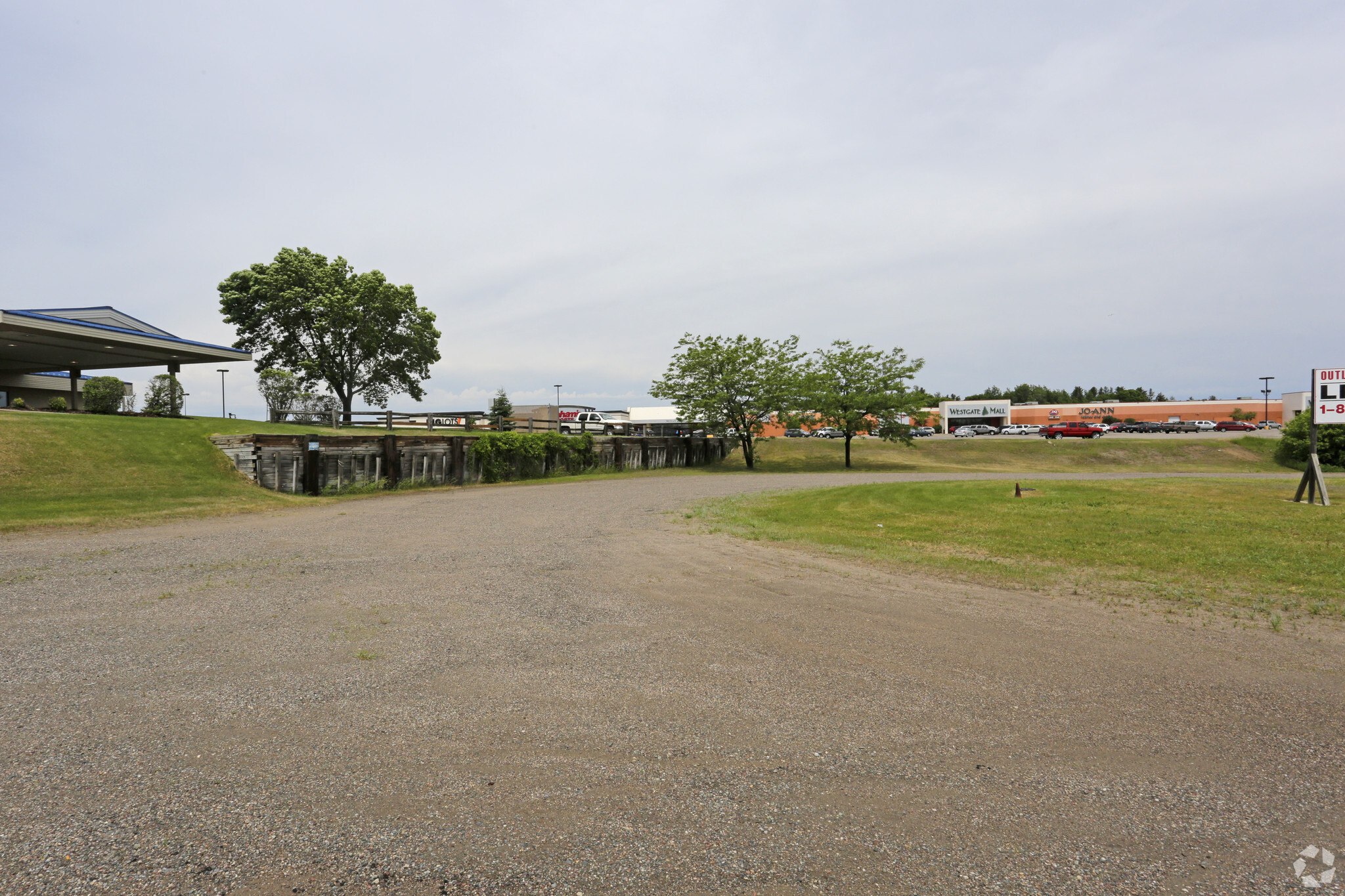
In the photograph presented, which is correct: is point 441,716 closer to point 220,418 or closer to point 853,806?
point 853,806

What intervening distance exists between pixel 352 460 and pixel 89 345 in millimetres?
19451

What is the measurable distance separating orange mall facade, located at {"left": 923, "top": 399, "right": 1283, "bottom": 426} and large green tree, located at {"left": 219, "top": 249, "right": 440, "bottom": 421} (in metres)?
65.0

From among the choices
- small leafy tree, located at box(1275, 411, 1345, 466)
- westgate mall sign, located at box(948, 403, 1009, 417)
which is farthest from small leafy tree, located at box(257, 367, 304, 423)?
westgate mall sign, located at box(948, 403, 1009, 417)

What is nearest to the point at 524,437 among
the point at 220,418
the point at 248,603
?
the point at 220,418

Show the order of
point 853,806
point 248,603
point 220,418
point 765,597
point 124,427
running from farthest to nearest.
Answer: point 220,418 < point 124,427 < point 765,597 < point 248,603 < point 853,806

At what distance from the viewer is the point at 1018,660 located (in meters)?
5.72

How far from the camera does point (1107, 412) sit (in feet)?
310

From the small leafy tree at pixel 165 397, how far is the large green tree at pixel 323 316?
40.6ft

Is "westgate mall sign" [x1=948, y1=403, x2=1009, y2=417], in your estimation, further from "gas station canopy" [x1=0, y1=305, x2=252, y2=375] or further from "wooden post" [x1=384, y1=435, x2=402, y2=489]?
"wooden post" [x1=384, y1=435, x2=402, y2=489]

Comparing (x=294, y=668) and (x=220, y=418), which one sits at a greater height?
(x=220, y=418)

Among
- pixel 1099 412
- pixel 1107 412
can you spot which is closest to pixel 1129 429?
pixel 1099 412

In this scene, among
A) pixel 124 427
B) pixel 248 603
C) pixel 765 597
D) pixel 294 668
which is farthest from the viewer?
pixel 124 427

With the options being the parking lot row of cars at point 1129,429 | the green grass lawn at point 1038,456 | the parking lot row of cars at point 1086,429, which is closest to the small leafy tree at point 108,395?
the green grass lawn at point 1038,456

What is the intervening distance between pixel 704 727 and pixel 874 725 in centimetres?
111
